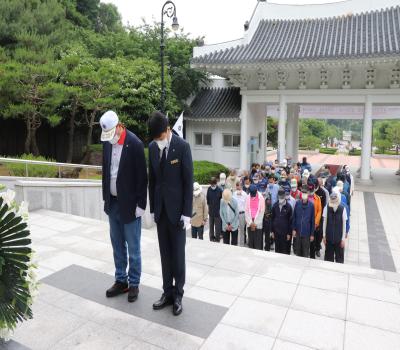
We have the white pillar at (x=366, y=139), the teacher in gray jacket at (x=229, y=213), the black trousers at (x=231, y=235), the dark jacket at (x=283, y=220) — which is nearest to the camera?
the dark jacket at (x=283, y=220)

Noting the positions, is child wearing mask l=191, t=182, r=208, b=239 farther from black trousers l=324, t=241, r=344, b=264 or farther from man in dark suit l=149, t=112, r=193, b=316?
man in dark suit l=149, t=112, r=193, b=316

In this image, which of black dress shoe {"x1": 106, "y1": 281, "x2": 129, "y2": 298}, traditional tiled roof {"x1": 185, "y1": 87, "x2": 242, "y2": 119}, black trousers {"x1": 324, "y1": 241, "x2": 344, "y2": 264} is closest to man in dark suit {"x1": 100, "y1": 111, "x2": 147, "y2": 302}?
black dress shoe {"x1": 106, "y1": 281, "x2": 129, "y2": 298}

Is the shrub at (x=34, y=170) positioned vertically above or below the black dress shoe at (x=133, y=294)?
above

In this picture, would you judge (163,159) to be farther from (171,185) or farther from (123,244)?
(123,244)

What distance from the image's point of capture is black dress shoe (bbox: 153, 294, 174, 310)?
3578mm

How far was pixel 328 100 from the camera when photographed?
17172 mm

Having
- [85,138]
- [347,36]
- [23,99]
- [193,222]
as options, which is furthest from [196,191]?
[347,36]

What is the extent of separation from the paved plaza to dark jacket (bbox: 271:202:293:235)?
5.84 ft

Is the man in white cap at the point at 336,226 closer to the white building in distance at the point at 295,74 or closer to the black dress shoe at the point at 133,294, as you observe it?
the black dress shoe at the point at 133,294

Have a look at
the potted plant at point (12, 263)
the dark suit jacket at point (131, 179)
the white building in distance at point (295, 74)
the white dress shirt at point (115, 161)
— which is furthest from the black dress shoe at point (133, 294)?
the white building in distance at point (295, 74)

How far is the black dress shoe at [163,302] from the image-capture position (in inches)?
141

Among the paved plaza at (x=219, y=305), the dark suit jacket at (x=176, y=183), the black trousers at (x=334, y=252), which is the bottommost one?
the black trousers at (x=334, y=252)

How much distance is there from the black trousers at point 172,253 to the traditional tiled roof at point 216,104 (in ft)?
51.7

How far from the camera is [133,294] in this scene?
377 cm
